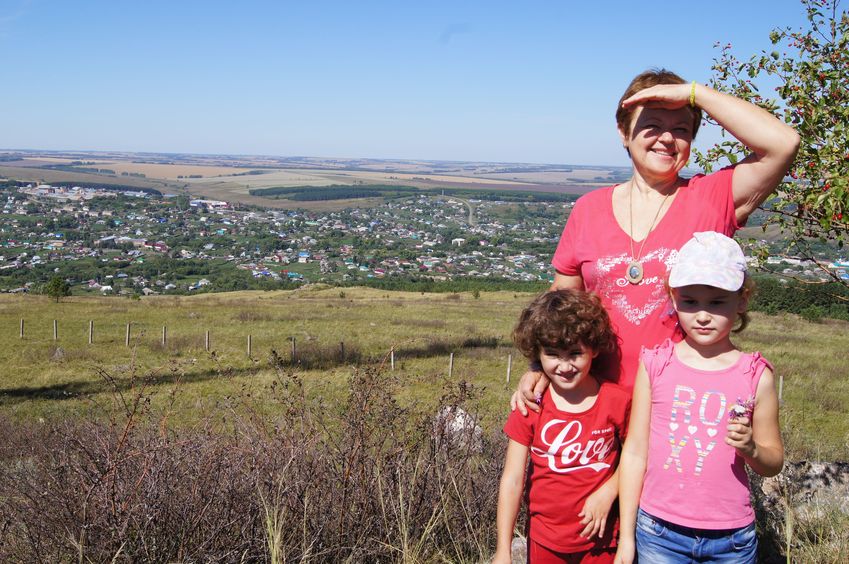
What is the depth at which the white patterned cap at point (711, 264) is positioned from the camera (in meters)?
2.19

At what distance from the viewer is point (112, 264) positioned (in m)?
78.8

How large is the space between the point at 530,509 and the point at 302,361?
54.3 ft

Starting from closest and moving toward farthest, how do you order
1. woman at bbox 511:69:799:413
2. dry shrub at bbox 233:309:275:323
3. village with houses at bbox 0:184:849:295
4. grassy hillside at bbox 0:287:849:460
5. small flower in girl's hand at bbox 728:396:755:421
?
small flower in girl's hand at bbox 728:396:755:421 → woman at bbox 511:69:799:413 → grassy hillside at bbox 0:287:849:460 → dry shrub at bbox 233:309:275:323 → village with houses at bbox 0:184:849:295

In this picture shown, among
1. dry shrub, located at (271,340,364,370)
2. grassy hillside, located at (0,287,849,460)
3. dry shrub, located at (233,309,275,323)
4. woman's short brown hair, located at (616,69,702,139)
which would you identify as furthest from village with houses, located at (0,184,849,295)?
woman's short brown hair, located at (616,69,702,139)

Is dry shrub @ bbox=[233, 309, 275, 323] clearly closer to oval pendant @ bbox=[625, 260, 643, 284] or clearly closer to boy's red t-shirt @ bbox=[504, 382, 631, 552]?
boy's red t-shirt @ bbox=[504, 382, 631, 552]

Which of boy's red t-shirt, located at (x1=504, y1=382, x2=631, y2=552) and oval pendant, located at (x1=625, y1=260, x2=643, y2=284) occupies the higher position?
oval pendant, located at (x1=625, y1=260, x2=643, y2=284)

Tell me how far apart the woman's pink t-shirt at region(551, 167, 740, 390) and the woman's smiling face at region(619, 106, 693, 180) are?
10cm

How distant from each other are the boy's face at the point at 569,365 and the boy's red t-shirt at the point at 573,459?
0.09m

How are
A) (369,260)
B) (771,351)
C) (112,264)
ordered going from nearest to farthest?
(771,351), (112,264), (369,260)

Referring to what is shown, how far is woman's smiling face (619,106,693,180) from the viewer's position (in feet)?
8.04

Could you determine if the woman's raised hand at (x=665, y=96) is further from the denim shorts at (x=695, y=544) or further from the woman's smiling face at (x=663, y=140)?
the denim shorts at (x=695, y=544)

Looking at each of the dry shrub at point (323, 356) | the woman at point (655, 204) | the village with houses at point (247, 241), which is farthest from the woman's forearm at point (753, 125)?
the village with houses at point (247, 241)

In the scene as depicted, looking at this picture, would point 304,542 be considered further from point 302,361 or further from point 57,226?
point 57,226

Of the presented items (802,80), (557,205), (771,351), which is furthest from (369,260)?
(802,80)
